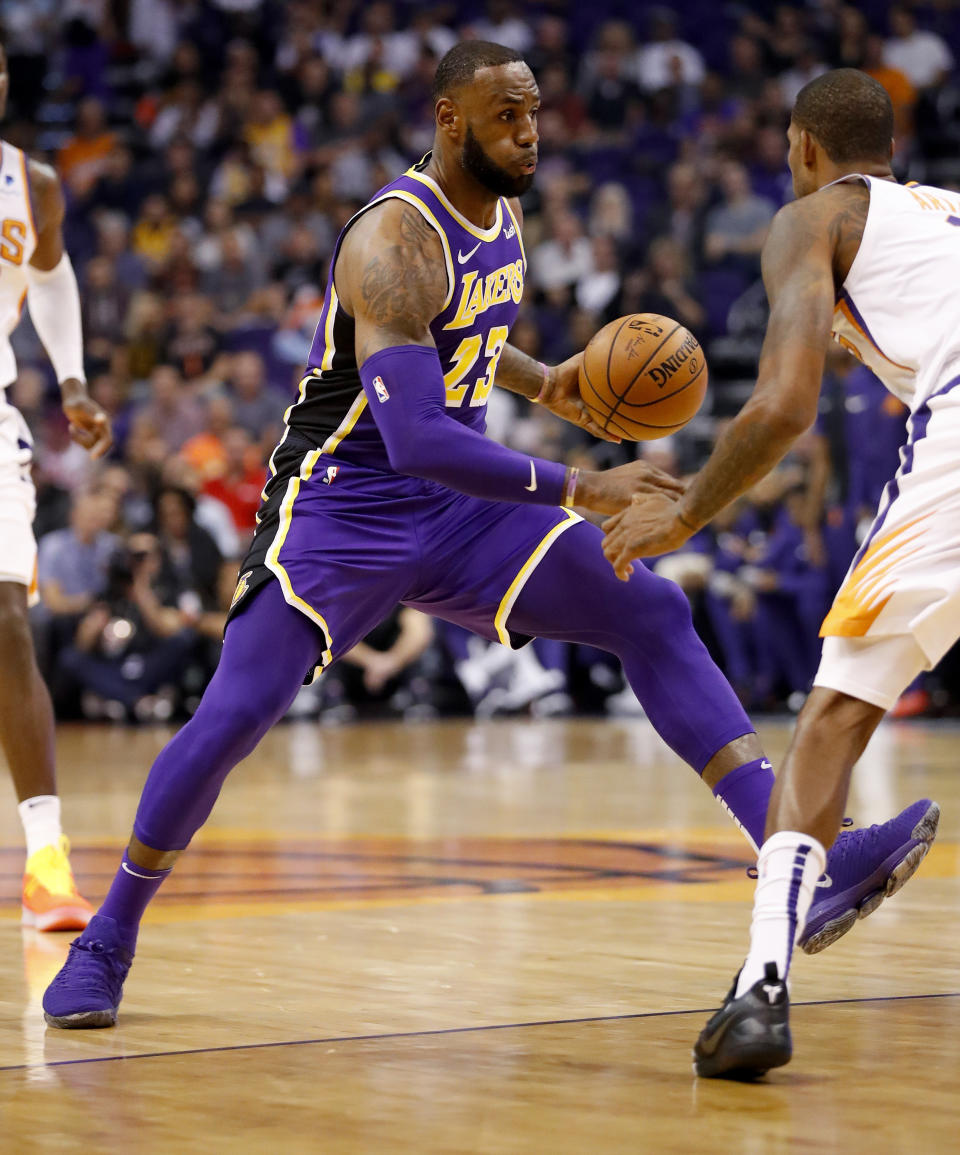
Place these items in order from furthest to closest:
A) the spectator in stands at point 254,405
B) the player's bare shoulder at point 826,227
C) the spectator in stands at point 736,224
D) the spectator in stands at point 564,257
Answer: the spectator in stands at point 564,257
the spectator in stands at point 736,224
the spectator in stands at point 254,405
the player's bare shoulder at point 826,227

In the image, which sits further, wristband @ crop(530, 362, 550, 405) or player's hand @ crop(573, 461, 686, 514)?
wristband @ crop(530, 362, 550, 405)

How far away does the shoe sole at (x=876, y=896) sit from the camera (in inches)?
145

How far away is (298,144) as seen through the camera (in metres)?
17.6

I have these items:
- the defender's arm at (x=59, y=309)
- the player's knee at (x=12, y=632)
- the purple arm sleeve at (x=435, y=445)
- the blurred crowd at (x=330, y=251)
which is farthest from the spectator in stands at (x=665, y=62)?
the purple arm sleeve at (x=435, y=445)

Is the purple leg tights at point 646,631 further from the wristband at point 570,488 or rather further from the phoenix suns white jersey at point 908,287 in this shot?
the phoenix suns white jersey at point 908,287

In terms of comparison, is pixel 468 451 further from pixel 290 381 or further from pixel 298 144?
pixel 298 144

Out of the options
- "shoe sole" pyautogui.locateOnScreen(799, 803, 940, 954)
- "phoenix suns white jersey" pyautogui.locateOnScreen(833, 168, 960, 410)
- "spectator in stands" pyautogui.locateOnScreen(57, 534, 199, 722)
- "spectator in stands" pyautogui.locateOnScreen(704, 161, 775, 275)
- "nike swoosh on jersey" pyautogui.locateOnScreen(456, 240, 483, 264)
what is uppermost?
"spectator in stands" pyautogui.locateOnScreen(704, 161, 775, 275)

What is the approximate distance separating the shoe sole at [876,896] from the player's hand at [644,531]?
2.53 feet

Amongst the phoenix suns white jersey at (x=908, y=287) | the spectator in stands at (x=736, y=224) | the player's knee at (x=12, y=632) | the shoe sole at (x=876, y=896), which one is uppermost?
the spectator in stands at (x=736, y=224)

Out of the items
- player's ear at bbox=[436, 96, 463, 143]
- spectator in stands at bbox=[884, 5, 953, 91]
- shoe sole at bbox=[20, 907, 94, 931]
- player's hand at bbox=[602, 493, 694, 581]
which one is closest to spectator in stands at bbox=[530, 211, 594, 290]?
spectator in stands at bbox=[884, 5, 953, 91]

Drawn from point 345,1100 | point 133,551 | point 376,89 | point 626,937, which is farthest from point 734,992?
point 376,89

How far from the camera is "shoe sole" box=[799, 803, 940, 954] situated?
12.1 ft

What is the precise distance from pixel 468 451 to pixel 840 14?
14.4m

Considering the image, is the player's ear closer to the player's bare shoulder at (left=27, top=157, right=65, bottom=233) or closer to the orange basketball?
the orange basketball
